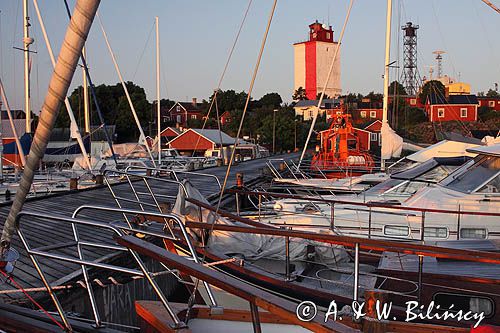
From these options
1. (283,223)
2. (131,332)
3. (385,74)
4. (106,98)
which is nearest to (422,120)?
(106,98)

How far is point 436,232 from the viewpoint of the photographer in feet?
32.4

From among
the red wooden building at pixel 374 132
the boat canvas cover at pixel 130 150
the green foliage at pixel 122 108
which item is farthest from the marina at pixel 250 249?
the green foliage at pixel 122 108

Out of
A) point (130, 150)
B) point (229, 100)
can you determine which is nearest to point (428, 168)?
point (130, 150)

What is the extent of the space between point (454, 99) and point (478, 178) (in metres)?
65.9

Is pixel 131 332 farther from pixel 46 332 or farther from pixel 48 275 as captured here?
pixel 46 332

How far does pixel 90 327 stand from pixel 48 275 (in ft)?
9.39

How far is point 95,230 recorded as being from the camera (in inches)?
420

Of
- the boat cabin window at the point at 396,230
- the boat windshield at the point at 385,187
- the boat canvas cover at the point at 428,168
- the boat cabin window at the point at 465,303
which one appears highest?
the boat canvas cover at the point at 428,168

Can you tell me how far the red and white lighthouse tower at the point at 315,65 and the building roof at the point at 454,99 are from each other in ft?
91.5

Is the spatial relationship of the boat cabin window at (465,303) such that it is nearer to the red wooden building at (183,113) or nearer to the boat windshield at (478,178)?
the boat windshield at (478,178)

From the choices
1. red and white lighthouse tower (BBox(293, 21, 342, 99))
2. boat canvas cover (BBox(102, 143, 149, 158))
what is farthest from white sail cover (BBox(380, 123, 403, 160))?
red and white lighthouse tower (BBox(293, 21, 342, 99))

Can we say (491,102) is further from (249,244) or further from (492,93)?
(249,244)

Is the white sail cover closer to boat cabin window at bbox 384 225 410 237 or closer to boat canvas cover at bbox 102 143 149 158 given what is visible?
boat cabin window at bbox 384 225 410 237

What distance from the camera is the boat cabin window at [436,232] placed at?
32.2ft
